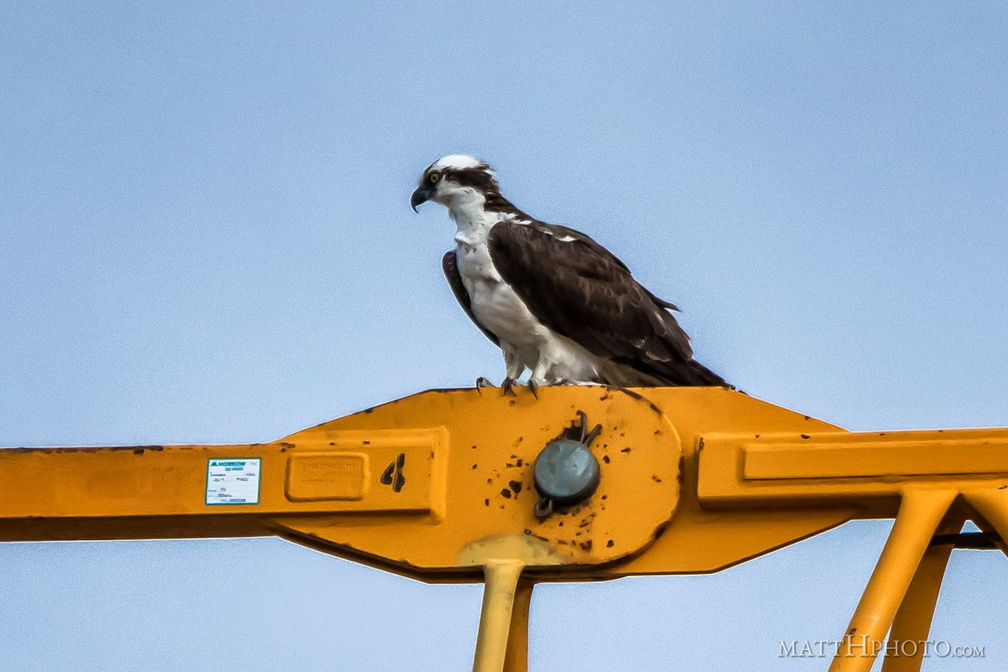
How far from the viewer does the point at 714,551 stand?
521 cm

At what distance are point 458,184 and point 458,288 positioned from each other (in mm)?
578

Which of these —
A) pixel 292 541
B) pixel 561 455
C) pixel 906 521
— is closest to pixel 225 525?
pixel 292 541

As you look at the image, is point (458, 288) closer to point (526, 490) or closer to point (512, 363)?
point (512, 363)

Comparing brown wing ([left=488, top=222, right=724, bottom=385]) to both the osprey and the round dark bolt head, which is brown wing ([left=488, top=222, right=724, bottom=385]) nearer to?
the osprey

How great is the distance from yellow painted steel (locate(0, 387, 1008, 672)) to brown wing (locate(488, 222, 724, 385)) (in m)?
2.07

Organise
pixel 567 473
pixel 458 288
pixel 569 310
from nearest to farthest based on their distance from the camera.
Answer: pixel 567 473
pixel 569 310
pixel 458 288

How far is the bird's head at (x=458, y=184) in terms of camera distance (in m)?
8.20

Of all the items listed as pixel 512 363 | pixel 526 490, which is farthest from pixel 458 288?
pixel 526 490

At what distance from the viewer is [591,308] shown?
299 inches

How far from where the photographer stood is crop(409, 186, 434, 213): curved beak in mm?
8484

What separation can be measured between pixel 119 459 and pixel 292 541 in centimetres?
67

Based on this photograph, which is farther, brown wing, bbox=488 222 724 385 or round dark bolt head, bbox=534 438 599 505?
brown wing, bbox=488 222 724 385

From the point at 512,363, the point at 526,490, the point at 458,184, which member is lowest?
the point at 526,490

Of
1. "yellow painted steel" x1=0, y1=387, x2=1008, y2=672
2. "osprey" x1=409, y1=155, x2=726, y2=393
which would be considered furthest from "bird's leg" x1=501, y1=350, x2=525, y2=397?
"yellow painted steel" x1=0, y1=387, x2=1008, y2=672
